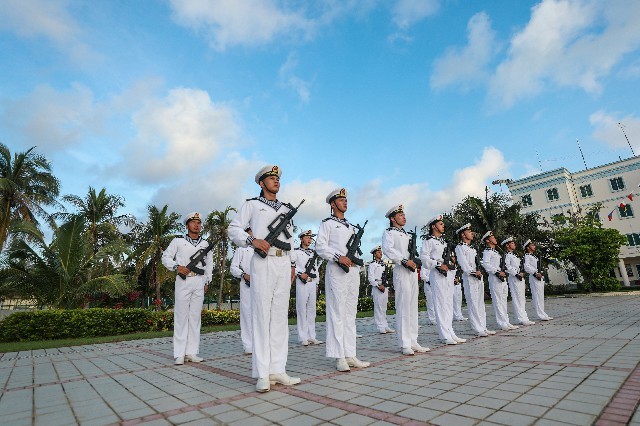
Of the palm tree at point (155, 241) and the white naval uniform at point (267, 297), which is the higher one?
the palm tree at point (155, 241)

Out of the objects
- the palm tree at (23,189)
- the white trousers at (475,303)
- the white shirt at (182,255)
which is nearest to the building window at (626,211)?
the white trousers at (475,303)

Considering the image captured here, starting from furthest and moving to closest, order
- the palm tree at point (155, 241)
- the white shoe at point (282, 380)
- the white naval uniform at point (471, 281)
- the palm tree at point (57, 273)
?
the palm tree at point (155, 241)
the palm tree at point (57, 273)
the white naval uniform at point (471, 281)
the white shoe at point (282, 380)

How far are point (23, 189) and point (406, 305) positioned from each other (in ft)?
82.9

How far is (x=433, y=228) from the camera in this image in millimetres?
7551

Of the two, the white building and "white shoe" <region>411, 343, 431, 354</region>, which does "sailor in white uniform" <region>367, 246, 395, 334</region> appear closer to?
"white shoe" <region>411, 343, 431, 354</region>

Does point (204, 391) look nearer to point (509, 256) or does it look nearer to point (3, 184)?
point (509, 256)

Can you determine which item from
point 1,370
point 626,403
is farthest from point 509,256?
point 1,370

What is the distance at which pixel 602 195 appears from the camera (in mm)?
37062

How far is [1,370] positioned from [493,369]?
767 centimetres

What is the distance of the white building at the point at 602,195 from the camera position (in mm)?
35156

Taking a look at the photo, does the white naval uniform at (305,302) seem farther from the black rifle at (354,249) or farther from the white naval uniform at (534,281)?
the white naval uniform at (534,281)

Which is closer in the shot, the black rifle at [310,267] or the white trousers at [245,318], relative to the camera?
the white trousers at [245,318]

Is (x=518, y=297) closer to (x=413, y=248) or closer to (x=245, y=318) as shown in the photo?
(x=413, y=248)

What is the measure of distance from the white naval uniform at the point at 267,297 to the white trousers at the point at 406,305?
8.12 feet
